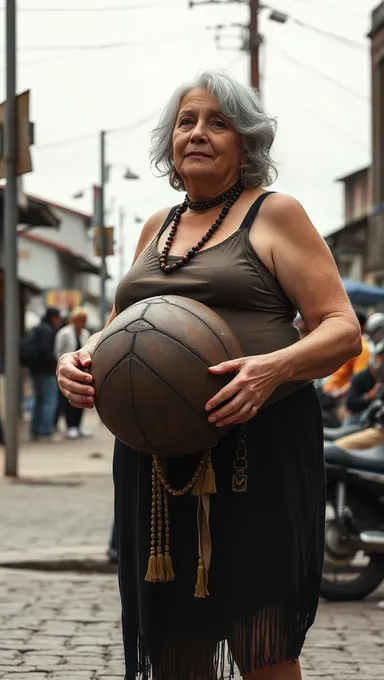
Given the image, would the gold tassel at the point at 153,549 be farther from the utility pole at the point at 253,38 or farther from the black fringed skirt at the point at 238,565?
the utility pole at the point at 253,38

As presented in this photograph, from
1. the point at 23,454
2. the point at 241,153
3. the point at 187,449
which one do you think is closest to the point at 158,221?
the point at 241,153

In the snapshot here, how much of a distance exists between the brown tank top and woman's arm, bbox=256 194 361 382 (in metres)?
0.05

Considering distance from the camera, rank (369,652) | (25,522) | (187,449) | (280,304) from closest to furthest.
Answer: (187,449) < (280,304) < (369,652) < (25,522)

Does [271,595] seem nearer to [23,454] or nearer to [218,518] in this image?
[218,518]

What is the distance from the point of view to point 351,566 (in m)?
7.90

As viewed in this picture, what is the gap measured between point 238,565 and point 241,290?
0.69m

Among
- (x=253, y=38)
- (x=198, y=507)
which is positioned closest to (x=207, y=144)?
(x=198, y=507)

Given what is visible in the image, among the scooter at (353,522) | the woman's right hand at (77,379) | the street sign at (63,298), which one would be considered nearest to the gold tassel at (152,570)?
the woman's right hand at (77,379)

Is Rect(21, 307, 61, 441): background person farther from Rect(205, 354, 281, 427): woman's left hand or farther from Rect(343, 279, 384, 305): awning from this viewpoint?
Rect(205, 354, 281, 427): woman's left hand

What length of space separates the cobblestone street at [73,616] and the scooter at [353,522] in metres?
0.13

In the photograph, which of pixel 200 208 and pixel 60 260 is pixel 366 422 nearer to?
pixel 200 208

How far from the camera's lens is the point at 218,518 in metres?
3.55

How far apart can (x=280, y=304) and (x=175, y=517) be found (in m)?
0.60

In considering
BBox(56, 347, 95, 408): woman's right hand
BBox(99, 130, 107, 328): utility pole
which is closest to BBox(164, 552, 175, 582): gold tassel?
BBox(56, 347, 95, 408): woman's right hand
